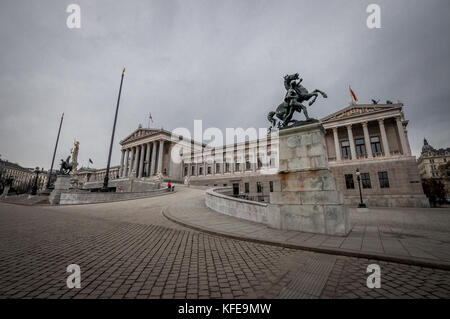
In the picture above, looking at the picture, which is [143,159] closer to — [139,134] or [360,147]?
[139,134]

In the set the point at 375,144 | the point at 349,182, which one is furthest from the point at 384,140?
the point at 349,182

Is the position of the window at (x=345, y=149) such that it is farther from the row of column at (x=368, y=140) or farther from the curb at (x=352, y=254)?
the curb at (x=352, y=254)

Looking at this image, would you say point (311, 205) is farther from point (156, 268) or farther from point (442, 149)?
point (442, 149)

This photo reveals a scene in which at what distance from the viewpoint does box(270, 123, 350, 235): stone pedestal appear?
6.26 m

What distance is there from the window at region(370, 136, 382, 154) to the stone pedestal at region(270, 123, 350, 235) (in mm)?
30891

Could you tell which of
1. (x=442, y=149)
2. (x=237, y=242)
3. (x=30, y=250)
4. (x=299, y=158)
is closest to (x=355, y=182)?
(x=299, y=158)

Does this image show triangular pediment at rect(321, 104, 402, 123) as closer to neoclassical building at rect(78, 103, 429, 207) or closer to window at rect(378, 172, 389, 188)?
neoclassical building at rect(78, 103, 429, 207)

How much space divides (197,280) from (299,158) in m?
6.04

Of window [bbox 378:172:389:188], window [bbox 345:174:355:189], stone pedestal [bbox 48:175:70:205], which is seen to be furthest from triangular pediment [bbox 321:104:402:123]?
stone pedestal [bbox 48:175:70:205]

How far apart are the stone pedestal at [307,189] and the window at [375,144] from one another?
101ft

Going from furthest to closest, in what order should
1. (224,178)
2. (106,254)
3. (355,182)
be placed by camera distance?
(224,178) → (355,182) → (106,254)

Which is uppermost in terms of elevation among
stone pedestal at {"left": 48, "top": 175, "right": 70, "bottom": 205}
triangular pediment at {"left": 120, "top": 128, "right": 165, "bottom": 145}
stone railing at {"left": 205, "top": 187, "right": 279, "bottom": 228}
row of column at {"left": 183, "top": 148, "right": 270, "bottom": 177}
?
triangular pediment at {"left": 120, "top": 128, "right": 165, "bottom": 145}

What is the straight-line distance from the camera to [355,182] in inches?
1134

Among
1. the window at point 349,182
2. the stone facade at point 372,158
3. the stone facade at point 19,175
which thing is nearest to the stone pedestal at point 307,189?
the stone facade at point 372,158
